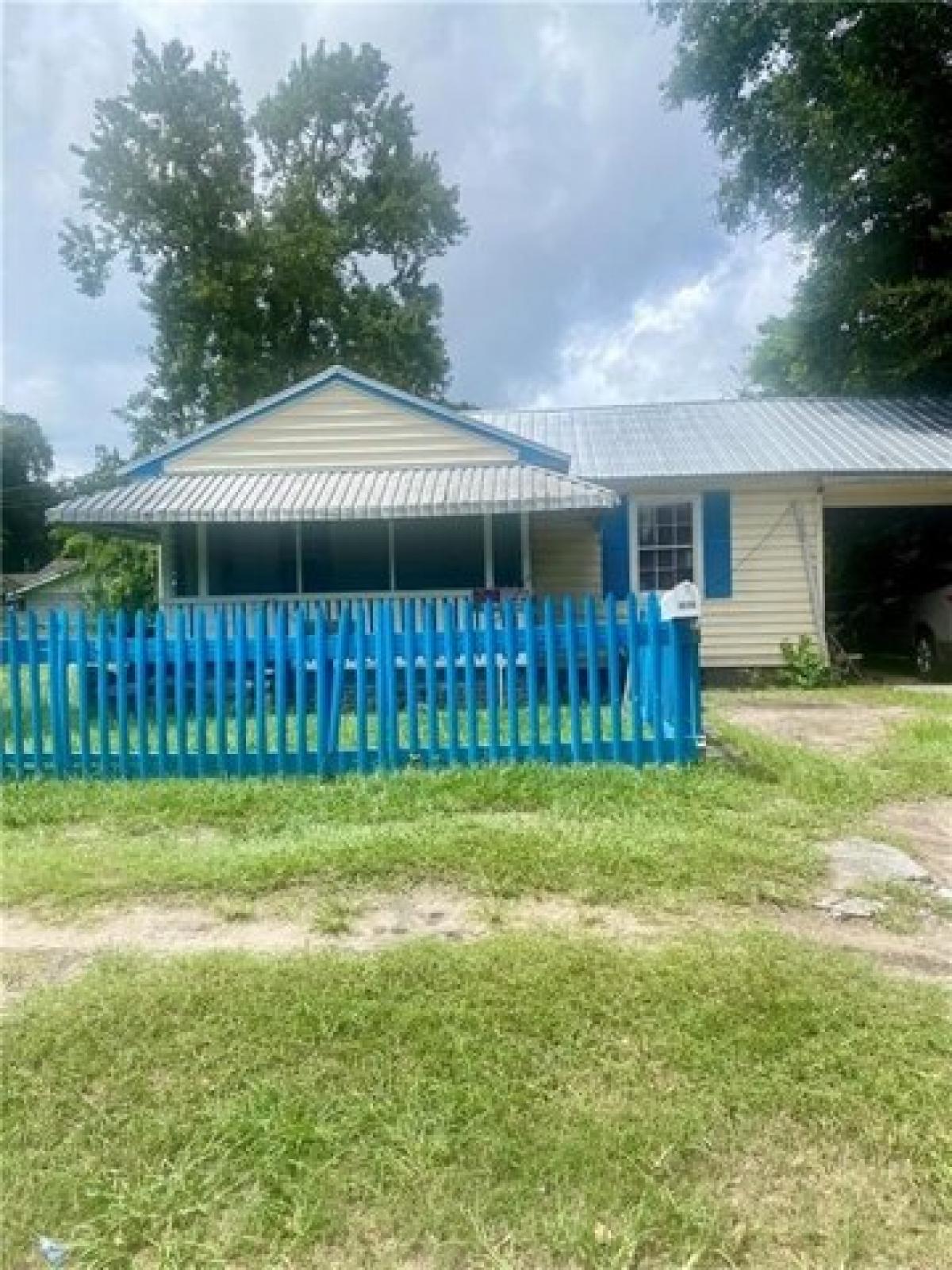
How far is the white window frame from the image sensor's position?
13062mm

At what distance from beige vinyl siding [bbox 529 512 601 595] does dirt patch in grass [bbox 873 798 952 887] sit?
25.4ft

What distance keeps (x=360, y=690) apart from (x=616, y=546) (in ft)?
25.4

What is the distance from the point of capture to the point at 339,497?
11.8 m

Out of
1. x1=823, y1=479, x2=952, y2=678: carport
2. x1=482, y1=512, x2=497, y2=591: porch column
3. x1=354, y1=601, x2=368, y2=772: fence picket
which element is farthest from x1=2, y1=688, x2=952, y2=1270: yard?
x1=823, y1=479, x2=952, y2=678: carport

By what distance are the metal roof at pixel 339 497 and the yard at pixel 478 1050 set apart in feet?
21.4

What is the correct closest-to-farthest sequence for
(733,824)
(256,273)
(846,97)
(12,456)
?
(733,824), (846,97), (256,273), (12,456)

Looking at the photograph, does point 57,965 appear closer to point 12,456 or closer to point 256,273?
point 256,273

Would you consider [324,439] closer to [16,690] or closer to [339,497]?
[339,497]

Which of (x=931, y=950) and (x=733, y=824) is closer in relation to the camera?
(x=931, y=950)

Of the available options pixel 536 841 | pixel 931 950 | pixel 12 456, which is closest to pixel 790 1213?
pixel 931 950

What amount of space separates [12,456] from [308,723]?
65.2 meters

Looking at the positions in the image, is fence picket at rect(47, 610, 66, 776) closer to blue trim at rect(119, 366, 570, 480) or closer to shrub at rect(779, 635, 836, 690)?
blue trim at rect(119, 366, 570, 480)

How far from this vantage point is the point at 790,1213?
2.21m

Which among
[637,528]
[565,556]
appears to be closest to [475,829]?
[637,528]
